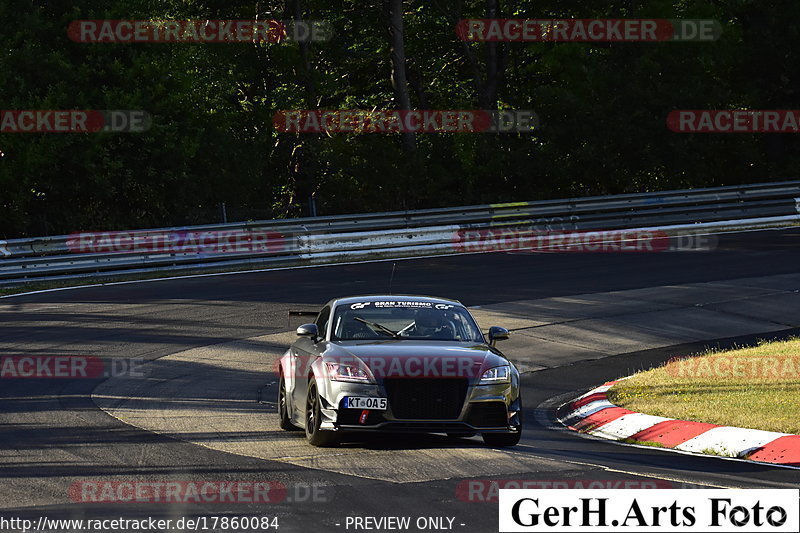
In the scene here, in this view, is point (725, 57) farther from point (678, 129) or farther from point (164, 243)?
point (164, 243)

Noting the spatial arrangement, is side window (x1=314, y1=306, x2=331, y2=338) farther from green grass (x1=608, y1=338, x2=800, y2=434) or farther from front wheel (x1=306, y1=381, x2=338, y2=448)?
green grass (x1=608, y1=338, x2=800, y2=434)

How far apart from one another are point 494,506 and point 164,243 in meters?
19.9

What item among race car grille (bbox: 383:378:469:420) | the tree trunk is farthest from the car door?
the tree trunk

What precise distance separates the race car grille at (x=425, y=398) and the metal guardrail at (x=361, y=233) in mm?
17016

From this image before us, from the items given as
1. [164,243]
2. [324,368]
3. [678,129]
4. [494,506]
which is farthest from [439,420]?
[678,129]

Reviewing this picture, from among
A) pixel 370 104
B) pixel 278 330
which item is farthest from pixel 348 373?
pixel 370 104

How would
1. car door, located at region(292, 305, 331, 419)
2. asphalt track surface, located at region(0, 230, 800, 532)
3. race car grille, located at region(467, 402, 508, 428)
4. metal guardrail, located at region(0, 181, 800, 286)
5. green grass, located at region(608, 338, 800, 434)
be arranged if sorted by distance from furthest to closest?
1. metal guardrail, located at region(0, 181, 800, 286)
2. green grass, located at region(608, 338, 800, 434)
3. car door, located at region(292, 305, 331, 419)
4. race car grille, located at region(467, 402, 508, 428)
5. asphalt track surface, located at region(0, 230, 800, 532)

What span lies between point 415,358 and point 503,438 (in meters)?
1.11

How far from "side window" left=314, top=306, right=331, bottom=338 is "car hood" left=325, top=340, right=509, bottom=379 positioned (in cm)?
73

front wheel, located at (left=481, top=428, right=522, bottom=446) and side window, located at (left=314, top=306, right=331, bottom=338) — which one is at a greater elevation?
side window, located at (left=314, top=306, right=331, bottom=338)

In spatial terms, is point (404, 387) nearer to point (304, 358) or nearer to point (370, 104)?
point (304, 358)

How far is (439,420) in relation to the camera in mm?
10680

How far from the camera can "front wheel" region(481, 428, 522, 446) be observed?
36.2 ft

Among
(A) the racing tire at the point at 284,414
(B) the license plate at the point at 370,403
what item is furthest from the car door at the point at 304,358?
(B) the license plate at the point at 370,403
